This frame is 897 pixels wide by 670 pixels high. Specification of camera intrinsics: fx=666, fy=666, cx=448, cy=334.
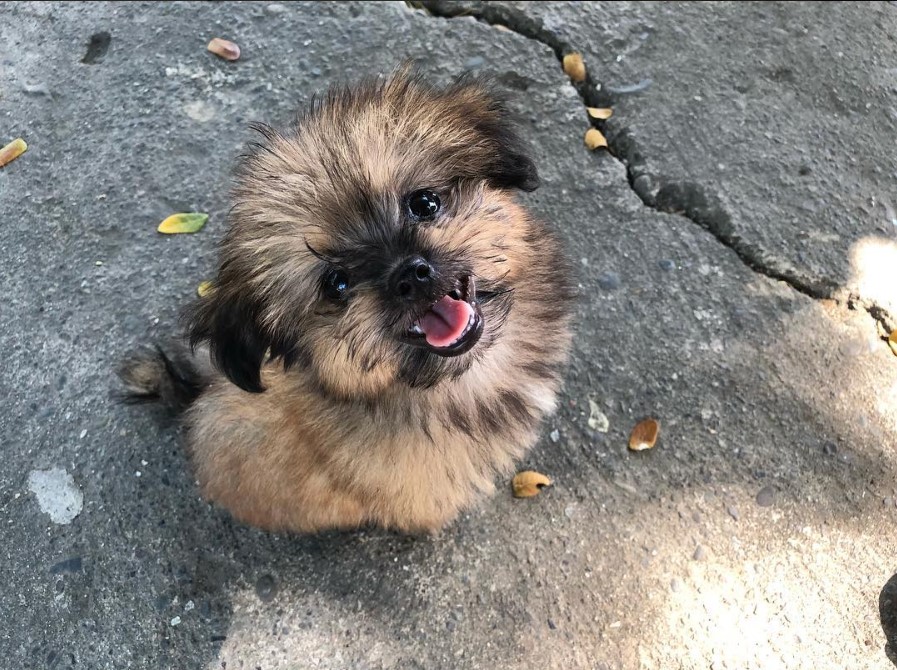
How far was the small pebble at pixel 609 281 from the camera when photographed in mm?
2871

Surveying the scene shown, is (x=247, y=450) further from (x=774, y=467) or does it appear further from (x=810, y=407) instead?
(x=810, y=407)

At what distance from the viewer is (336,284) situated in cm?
171

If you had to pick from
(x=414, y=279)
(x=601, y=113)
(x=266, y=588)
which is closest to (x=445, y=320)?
(x=414, y=279)

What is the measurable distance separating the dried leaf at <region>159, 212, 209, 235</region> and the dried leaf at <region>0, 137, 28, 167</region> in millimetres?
854

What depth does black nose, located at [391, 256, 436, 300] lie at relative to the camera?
1.59 m

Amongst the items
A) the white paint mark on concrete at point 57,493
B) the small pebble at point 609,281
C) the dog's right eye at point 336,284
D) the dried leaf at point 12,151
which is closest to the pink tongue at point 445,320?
the dog's right eye at point 336,284

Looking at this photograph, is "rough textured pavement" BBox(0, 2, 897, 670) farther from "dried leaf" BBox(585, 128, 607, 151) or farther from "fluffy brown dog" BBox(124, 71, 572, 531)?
"fluffy brown dog" BBox(124, 71, 572, 531)

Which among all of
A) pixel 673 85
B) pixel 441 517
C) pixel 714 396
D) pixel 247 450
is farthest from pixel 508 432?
pixel 673 85

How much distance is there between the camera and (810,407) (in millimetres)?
2611

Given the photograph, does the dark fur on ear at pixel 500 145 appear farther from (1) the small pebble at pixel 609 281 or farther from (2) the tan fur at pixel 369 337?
(1) the small pebble at pixel 609 281

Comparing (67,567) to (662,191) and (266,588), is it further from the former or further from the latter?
(662,191)

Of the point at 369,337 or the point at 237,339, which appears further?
the point at 237,339

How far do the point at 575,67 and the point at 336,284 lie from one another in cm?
225

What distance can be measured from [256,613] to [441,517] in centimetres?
75
